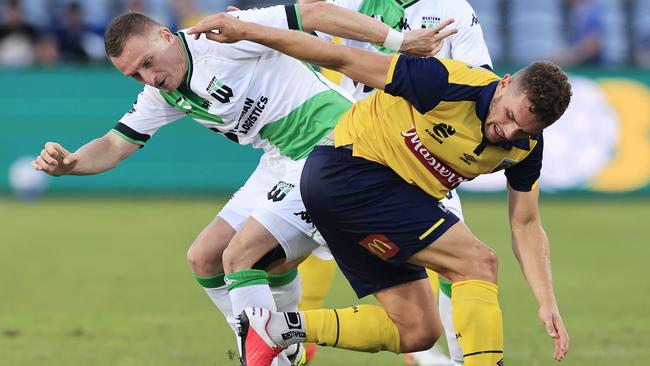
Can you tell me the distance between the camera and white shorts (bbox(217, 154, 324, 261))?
6195 millimetres

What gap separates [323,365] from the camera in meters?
7.37

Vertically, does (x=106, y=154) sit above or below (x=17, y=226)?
above

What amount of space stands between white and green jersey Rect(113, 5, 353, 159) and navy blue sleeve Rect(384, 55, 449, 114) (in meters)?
1.18

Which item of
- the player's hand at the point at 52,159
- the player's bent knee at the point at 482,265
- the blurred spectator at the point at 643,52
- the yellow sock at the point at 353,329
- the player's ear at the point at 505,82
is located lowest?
the blurred spectator at the point at 643,52

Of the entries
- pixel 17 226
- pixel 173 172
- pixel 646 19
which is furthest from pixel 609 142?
pixel 17 226

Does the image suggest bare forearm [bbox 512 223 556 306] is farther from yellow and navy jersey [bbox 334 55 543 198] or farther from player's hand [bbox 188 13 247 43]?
player's hand [bbox 188 13 247 43]

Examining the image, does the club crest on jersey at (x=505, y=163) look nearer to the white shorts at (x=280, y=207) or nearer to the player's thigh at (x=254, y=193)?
the white shorts at (x=280, y=207)

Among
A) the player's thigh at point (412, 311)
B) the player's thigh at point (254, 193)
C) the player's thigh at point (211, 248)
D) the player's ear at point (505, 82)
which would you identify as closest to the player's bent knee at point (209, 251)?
the player's thigh at point (211, 248)

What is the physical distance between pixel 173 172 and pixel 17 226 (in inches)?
117

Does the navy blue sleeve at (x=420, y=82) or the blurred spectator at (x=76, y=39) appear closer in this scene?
the navy blue sleeve at (x=420, y=82)

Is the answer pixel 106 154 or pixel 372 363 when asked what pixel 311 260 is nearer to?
pixel 372 363

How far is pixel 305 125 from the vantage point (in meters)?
6.55

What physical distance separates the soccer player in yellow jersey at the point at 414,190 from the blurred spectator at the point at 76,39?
466 inches

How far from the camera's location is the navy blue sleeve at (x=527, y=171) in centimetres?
556
